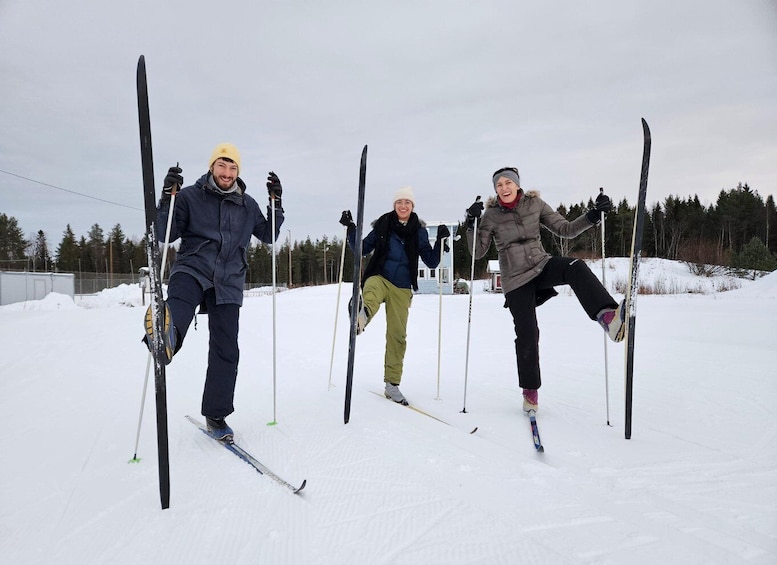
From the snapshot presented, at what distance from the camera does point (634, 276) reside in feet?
8.55

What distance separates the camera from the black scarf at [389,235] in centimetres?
381

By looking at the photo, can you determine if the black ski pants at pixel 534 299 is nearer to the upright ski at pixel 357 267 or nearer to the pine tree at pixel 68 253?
the upright ski at pixel 357 267

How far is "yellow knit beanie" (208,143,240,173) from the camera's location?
274 cm

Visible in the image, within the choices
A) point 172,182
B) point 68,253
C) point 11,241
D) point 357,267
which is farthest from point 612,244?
point 68,253

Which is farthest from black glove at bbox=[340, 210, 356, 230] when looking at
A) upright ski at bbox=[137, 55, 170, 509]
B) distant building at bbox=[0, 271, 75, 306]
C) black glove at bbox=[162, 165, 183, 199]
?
distant building at bbox=[0, 271, 75, 306]

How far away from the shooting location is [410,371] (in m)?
5.07

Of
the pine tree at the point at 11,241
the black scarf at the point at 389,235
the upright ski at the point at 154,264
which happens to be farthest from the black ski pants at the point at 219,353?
the pine tree at the point at 11,241

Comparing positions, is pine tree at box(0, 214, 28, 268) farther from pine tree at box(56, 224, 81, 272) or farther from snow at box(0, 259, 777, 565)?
snow at box(0, 259, 777, 565)

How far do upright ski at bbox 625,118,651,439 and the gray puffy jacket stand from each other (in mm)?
556

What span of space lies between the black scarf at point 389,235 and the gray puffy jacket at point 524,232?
2.37ft

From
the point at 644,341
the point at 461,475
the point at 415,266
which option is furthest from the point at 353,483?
the point at 644,341

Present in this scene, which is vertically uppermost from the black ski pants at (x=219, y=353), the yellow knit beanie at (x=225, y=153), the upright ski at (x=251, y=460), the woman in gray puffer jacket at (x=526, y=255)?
the yellow knit beanie at (x=225, y=153)

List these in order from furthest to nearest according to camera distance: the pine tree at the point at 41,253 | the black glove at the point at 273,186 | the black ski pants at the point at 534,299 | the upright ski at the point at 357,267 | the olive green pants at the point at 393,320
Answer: the pine tree at the point at 41,253, the olive green pants at the point at 393,320, the black glove at the point at 273,186, the upright ski at the point at 357,267, the black ski pants at the point at 534,299

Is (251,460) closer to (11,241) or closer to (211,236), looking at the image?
(211,236)
